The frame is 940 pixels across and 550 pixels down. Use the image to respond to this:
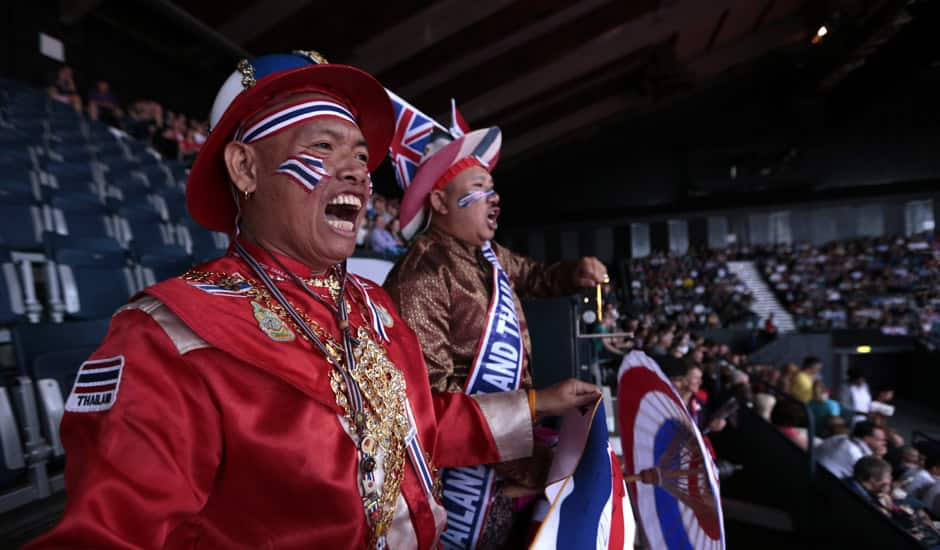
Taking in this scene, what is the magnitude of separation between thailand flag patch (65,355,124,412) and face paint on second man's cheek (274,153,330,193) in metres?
0.44

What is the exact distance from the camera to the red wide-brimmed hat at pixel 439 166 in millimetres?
1780

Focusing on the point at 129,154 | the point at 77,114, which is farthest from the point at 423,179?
the point at 77,114

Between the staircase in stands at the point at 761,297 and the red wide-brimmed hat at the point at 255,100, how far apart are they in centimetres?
1674

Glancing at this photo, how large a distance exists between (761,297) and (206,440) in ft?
65.0

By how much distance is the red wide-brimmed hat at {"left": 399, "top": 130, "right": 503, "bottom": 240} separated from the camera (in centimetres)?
178

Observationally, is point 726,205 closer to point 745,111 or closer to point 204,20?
point 745,111

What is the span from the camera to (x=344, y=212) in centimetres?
107

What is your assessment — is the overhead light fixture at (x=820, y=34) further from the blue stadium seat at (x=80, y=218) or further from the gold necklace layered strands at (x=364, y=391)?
the gold necklace layered strands at (x=364, y=391)

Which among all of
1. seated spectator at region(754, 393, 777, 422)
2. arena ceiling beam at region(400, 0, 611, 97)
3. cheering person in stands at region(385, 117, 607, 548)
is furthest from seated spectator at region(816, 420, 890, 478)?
arena ceiling beam at region(400, 0, 611, 97)

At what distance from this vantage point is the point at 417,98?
1156cm

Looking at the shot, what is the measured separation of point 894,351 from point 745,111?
10482 mm

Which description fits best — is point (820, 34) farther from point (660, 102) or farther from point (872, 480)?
point (872, 480)

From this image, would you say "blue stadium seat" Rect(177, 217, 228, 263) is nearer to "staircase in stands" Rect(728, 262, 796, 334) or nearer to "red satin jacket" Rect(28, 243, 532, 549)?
"red satin jacket" Rect(28, 243, 532, 549)

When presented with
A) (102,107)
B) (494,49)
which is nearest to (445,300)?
(102,107)
